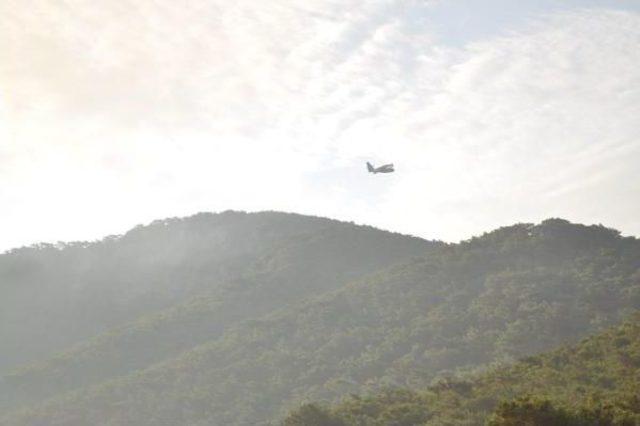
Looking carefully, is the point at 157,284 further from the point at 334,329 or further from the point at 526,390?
the point at 526,390

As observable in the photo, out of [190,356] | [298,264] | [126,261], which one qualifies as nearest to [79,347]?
[190,356]

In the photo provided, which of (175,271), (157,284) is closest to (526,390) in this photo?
(157,284)

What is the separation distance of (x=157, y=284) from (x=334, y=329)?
156 feet

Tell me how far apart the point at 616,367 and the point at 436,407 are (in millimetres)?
9050

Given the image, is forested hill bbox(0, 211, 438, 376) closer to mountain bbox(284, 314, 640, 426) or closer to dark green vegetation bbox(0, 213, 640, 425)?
dark green vegetation bbox(0, 213, 640, 425)

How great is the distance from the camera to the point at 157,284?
109 m

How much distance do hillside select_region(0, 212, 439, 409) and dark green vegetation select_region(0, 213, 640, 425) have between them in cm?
36

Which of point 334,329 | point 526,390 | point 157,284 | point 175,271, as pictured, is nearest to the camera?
point 526,390

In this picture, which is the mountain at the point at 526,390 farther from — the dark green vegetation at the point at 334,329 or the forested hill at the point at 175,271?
the forested hill at the point at 175,271

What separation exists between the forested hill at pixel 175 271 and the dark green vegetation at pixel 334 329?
54 cm

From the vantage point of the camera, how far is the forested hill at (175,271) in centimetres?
9331

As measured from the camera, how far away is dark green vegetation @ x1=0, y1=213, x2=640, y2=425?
55.8 metres

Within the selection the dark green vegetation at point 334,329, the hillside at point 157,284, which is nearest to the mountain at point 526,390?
the dark green vegetation at point 334,329

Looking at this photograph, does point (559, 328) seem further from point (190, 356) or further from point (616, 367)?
point (190, 356)
